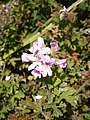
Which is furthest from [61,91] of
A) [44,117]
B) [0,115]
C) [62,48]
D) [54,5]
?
[54,5]

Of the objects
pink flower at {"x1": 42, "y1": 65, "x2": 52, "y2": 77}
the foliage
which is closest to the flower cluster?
pink flower at {"x1": 42, "y1": 65, "x2": 52, "y2": 77}

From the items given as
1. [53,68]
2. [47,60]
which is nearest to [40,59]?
[47,60]

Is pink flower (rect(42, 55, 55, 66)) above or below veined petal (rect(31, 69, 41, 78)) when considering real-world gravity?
above

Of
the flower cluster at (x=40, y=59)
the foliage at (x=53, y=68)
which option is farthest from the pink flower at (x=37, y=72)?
the foliage at (x=53, y=68)

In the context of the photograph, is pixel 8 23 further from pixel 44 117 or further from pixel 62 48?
pixel 44 117

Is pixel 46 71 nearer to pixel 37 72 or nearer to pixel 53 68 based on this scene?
pixel 37 72

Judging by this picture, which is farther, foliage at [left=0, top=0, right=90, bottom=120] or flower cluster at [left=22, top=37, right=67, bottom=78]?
foliage at [left=0, top=0, right=90, bottom=120]

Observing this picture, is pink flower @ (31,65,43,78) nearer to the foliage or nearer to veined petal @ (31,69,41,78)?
veined petal @ (31,69,41,78)

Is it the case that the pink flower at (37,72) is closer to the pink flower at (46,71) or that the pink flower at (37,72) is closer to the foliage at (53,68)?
the pink flower at (46,71)
